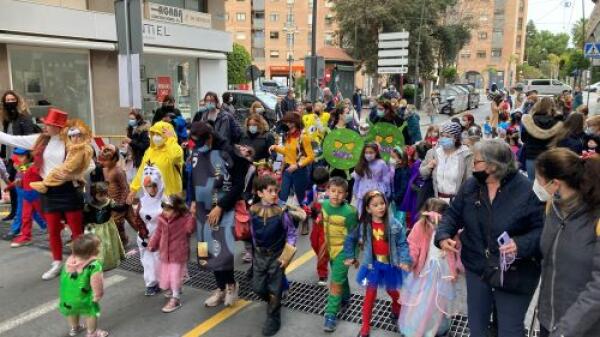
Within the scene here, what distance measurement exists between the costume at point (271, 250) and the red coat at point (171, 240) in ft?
2.75

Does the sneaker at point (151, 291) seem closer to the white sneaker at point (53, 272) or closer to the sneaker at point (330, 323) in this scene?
the white sneaker at point (53, 272)

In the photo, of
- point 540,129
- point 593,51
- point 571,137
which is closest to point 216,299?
point 540,129

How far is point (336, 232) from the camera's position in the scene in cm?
434

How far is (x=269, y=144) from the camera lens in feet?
24.1

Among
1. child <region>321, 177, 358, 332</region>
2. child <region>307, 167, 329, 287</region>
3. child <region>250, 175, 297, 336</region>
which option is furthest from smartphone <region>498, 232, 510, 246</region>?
child <region>307, 167, 329, 287</region>

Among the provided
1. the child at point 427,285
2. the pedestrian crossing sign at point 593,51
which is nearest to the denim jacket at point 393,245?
the child at point 427,285

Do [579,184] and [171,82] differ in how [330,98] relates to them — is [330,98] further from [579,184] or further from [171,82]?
[579,184]

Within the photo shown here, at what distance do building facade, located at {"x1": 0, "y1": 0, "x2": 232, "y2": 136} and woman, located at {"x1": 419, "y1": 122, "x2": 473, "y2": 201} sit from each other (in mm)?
10297

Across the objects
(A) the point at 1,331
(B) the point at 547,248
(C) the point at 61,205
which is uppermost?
(B) the point at 547,248

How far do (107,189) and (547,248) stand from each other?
4.76 meters

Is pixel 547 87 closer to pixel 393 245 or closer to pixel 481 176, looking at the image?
pixel 393 245

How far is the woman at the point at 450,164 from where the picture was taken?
522 centimetres

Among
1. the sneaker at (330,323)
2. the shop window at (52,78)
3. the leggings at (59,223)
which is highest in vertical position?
the shop window at (52,78)

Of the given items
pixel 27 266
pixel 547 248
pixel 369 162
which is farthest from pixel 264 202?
pixel 27 266
